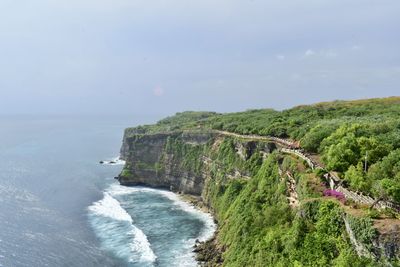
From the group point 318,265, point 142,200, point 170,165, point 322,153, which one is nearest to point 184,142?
point 170,165

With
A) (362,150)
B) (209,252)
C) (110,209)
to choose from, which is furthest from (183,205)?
(362,150)

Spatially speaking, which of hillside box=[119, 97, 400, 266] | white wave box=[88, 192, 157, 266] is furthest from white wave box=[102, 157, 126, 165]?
white wave box=[88, 192, 157, 266]

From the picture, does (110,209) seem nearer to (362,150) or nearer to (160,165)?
(160,165)

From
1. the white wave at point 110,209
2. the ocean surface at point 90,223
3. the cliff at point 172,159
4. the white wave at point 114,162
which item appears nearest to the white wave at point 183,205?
the ocean surface at point 90,223

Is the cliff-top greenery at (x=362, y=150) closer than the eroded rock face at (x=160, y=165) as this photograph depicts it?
Yes

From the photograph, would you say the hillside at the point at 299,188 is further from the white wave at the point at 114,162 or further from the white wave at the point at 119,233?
the white wave at the point at 114,162
